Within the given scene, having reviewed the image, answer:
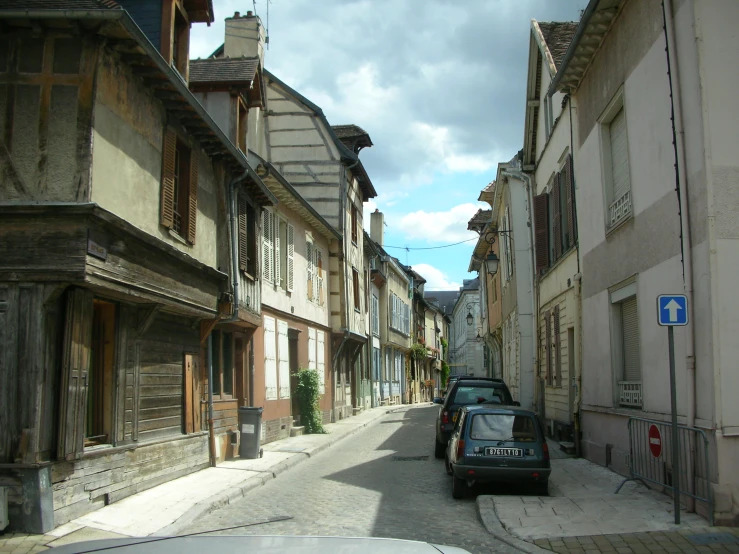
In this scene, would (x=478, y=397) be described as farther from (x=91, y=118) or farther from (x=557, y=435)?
(x=91, y=118)

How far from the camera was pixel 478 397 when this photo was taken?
1569 centimetres

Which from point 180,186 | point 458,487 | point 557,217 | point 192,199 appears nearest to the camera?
point 458,487

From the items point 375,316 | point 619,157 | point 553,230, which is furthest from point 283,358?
point 375,316

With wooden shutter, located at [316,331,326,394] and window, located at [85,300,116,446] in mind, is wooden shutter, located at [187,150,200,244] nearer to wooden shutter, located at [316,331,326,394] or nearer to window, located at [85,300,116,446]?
window, located at [85,300,116,446]

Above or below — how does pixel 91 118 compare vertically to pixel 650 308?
above

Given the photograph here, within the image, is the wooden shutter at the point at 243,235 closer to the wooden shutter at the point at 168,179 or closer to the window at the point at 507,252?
the wooden shutter at the point at 168,179

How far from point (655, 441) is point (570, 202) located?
7.00m

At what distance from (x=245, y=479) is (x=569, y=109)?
9.46 m

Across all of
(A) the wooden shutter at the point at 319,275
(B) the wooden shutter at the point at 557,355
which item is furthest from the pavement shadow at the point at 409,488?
(A) the wooden shutter at the point at 319,275

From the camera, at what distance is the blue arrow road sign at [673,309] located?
836 cm

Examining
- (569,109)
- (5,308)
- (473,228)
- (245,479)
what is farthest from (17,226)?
(473,228)

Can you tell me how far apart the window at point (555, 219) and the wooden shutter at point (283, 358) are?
695 cm

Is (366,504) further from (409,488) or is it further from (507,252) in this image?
(507,252)

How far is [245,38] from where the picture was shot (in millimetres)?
20781
